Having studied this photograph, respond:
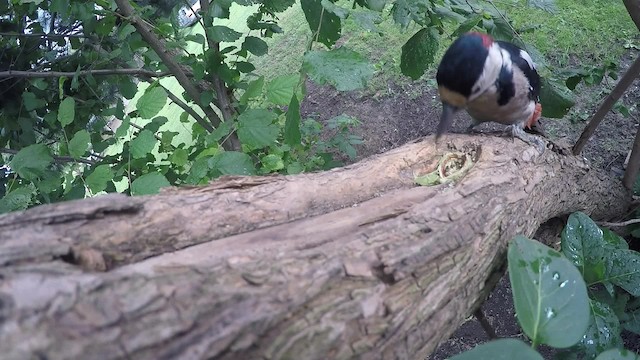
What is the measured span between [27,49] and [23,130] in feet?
1.50

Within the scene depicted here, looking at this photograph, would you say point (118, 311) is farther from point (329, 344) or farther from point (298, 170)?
point (298, 170)

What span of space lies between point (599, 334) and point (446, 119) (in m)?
0.77

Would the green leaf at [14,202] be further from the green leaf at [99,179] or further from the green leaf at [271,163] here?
the green leaf at [271,163]

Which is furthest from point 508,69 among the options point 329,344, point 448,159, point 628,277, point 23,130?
point 23,130

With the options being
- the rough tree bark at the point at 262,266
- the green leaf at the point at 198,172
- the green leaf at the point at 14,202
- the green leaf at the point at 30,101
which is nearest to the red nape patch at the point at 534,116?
the rough tree bark at the point at 262,266

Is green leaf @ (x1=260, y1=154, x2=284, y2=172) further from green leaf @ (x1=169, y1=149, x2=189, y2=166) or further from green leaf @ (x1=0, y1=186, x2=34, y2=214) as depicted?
green leaf @ (x1=0, y1=186, x2=34, y2=214)

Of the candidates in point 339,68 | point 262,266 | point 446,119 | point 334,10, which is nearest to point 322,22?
point 334,10

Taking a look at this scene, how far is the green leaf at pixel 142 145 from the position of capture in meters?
1.61

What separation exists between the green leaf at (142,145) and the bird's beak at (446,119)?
90 cm

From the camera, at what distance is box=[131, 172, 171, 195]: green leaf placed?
143 centimetres

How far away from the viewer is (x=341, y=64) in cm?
134

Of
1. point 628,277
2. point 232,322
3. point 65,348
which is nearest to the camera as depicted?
point 65,348

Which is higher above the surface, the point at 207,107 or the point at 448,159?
the point at 448,159

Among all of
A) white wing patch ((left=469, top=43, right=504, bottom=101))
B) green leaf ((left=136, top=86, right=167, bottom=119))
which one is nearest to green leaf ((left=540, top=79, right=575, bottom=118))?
white wing patch ((left=469, top=43, right=504, bottom=101))
